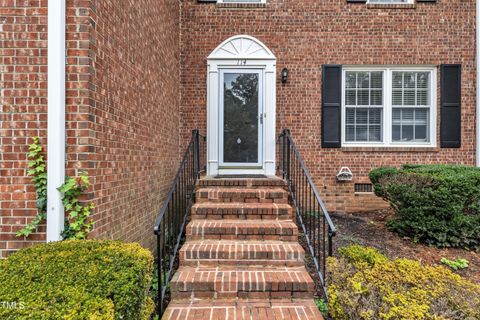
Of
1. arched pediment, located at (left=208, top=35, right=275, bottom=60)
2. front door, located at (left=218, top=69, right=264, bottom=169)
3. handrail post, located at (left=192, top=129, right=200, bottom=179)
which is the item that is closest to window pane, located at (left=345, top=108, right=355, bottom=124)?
front door, located at (left=218, top=69, right=264, bottom=169)

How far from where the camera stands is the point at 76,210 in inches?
96.0

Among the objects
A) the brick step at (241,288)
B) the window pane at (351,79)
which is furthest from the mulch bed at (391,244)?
the window pane at (351,79)

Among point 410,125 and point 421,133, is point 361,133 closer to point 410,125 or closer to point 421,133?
point 410,125

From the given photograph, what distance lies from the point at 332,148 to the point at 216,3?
152 inches

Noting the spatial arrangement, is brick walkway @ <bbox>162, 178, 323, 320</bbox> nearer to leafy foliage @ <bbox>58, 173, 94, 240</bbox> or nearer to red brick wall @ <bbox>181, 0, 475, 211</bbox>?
leafy foliage @ <bbox>58, 173, 94, 240</bbox>

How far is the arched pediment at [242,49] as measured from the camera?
5.80 meters

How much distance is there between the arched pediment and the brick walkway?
294 cm

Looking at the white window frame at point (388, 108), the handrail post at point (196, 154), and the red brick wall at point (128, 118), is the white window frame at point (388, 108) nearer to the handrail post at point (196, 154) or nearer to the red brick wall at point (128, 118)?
the handrail post at point (196, 154)

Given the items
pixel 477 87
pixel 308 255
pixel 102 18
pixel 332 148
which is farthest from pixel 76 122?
pixel 477 87

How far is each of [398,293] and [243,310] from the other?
1350mm

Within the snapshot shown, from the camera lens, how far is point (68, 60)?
246 cm

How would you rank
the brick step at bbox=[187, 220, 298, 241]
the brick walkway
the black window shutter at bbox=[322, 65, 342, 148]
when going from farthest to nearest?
the black window shutter at bbox=[322, 65, 342, 148] → the brick step at bbox=[187, 220, 298, 241] → the brick walkway

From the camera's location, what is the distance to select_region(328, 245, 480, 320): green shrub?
1875 mm

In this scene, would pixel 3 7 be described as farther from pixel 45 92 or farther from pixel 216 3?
pixel 216 3
